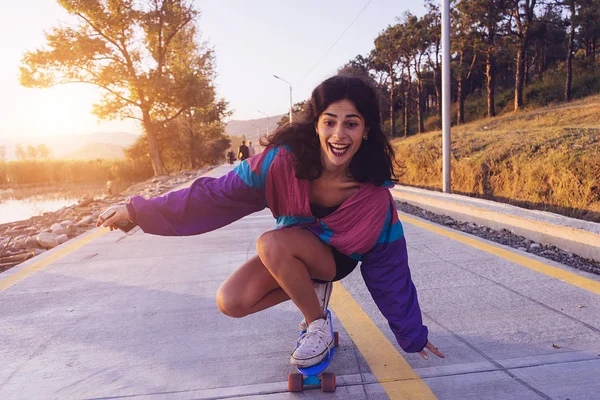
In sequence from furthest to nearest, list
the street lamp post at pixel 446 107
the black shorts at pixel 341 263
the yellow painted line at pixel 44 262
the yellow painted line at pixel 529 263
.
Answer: the street lamp post at pixel 446 107, the yellow painted line at pixel 44 262, the yellow painted line at pixel 529 263, the black shorts at pixel 341 263

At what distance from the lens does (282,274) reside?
7.97 ft

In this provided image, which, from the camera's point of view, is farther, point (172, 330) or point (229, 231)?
point (229, 231)

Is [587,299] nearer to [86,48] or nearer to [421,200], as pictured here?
[421,200]

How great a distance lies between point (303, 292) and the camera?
245cm

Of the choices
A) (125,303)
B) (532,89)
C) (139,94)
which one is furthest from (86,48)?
(532,89)

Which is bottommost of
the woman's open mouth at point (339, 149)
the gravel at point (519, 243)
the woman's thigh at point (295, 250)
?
the gravel at point (519, 243)

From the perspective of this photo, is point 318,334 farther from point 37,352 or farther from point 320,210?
point 37,352

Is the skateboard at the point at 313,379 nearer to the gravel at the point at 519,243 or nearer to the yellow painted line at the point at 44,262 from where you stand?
the gravel at the point at 519,243

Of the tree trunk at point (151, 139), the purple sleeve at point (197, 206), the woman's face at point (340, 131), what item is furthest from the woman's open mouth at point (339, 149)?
the tree trunk at point (151, 139)

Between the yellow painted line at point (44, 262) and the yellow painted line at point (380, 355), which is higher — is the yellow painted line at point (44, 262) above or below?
above

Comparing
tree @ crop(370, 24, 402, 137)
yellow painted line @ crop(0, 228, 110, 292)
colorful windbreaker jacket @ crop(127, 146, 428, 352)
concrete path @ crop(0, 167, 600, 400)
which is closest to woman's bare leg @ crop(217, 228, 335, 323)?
colorful windbreaker jacket @ crop(127, 146, 428, 352)

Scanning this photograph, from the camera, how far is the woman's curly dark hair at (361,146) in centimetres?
240

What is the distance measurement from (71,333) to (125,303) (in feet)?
1.89

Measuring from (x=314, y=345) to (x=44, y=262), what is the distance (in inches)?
162
